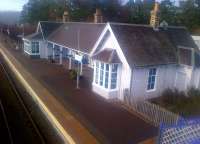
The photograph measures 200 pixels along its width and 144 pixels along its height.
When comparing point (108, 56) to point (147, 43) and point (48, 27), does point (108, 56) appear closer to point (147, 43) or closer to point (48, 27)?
point (147, 43)

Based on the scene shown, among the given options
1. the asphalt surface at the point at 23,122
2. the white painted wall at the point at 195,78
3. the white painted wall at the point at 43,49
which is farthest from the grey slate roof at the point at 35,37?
the white painted wall at the point at 195,78

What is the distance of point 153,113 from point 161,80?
16.2 ft

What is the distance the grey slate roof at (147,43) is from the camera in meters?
16.5

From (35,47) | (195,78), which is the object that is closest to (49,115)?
(195,78)

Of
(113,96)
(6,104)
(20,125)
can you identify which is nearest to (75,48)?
(113,96)

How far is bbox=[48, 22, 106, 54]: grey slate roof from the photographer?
74.8 ft

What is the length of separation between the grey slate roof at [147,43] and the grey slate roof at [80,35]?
4595 mm

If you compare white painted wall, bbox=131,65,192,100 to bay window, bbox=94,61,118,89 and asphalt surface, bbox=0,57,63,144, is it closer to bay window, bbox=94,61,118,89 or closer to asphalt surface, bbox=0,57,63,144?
bay window, bbox=94,61,118,89

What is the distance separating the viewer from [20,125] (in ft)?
40.1

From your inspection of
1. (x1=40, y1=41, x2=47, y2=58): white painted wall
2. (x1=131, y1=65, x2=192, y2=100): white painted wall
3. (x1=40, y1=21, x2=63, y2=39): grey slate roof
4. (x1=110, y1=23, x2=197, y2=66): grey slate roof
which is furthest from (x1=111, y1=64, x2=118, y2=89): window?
(x1=40, y1=21, x2=63, y2=39): grey slate roof

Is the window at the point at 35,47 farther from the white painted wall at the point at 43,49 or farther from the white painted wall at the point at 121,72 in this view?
the white painted wall at the point at 121,72

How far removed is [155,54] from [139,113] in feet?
17.8

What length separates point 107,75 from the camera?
54.5 feet

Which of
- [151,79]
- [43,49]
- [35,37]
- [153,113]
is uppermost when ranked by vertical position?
[35,37]
